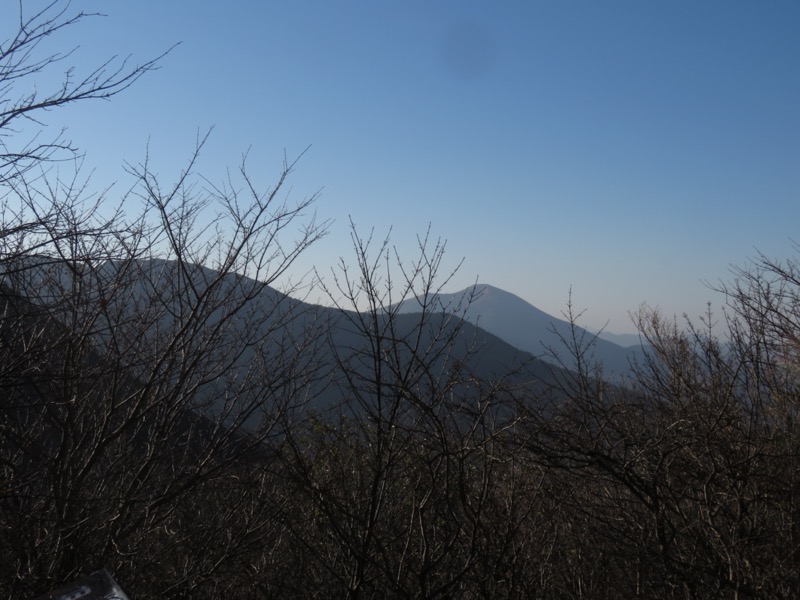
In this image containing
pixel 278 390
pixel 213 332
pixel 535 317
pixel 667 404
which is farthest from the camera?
pixel 535 317

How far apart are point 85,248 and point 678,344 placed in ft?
24.2

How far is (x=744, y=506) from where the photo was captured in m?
5.58

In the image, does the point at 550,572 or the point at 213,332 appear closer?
the point at 213,332

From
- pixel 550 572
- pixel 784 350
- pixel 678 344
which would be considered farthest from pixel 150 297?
pixel 784 350

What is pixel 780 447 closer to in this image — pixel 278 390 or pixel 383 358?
pixel 383 358

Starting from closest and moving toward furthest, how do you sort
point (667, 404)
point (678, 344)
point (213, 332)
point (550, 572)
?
point (213, 332), point (550, 572), point (667, 404), point (678, 344)

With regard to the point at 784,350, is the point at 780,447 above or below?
below

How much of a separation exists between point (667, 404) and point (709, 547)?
2.81 meters

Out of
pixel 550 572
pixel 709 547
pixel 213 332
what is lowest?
pixel 550 572

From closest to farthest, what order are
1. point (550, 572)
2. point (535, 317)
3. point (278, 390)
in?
point (550, 572) → point (278, 390) → point (535, 317)

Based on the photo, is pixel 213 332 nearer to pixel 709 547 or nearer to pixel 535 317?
pixel 709 547

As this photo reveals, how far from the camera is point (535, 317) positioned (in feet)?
641

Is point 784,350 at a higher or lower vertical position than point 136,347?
higher

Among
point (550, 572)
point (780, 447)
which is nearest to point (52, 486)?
point (550, 572)
